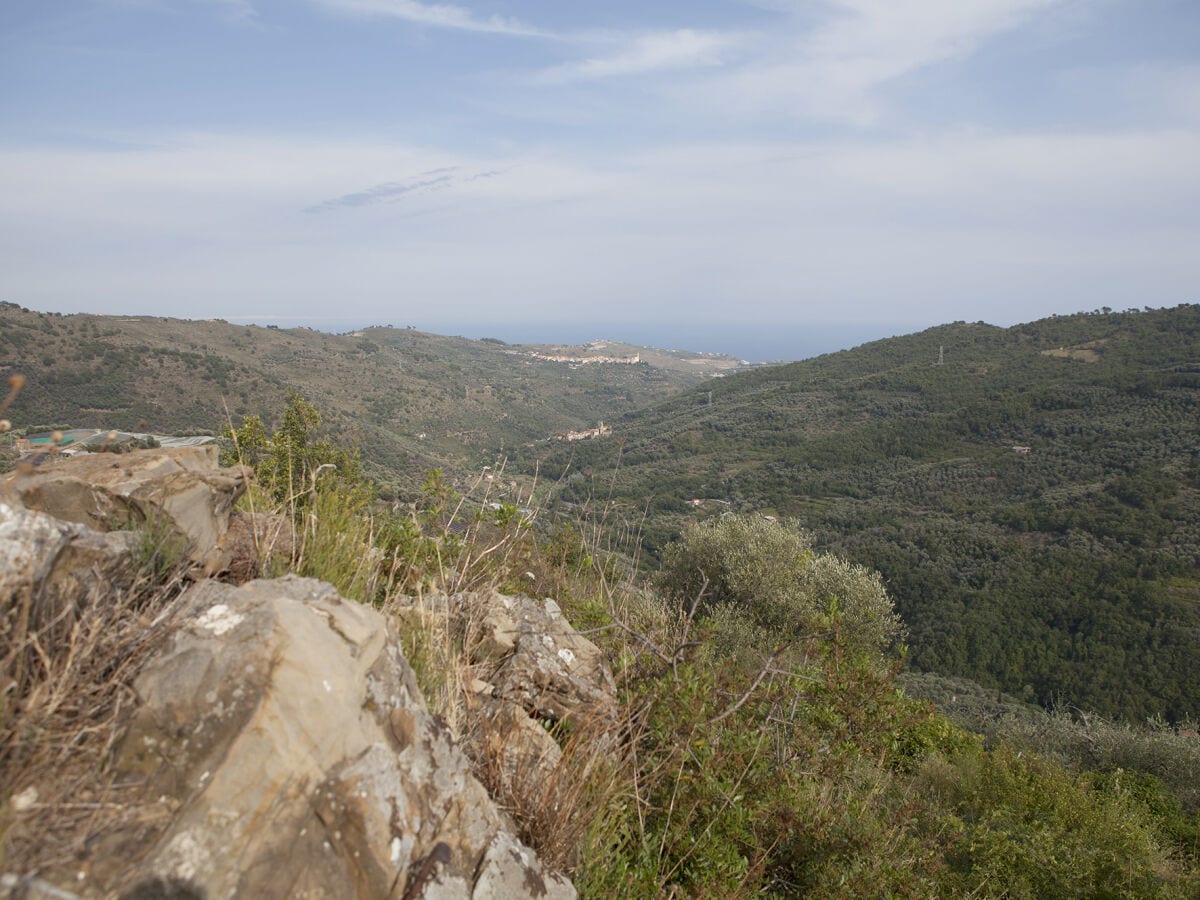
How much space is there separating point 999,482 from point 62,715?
190 feet

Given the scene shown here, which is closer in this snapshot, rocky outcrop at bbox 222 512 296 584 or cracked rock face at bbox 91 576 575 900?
cracked rock face at bbox 91 576 575 900

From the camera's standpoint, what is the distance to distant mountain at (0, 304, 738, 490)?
4231 centimetres

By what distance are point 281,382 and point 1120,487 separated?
66570mm

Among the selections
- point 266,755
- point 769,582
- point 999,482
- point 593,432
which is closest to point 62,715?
point 266,755

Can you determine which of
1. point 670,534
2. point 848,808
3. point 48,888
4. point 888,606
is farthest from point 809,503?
point 48,888

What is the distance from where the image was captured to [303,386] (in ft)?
203

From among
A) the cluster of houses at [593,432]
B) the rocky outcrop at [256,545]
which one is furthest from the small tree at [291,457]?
the cluster of houses at [593,432]

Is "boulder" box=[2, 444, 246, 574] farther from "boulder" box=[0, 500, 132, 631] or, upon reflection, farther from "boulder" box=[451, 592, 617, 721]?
"boulder" box=[451, 592, 617, 721]

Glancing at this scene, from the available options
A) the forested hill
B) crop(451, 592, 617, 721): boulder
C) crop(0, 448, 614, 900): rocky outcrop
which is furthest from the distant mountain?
the forested hill

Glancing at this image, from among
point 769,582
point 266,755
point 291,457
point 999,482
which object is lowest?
point 999,482

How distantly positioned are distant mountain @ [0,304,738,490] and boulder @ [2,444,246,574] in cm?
247

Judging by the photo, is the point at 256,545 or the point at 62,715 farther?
the point at 256,545

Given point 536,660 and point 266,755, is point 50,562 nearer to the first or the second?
point 266,755

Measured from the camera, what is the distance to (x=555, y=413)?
9644 cm
